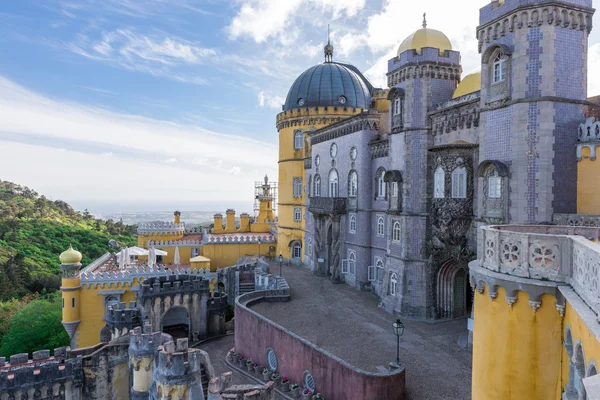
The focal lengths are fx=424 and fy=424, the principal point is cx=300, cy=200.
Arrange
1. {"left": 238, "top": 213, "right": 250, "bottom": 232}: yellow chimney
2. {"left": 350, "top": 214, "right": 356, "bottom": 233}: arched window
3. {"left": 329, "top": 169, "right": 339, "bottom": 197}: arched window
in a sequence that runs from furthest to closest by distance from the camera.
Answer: {"left": 238, "top": 213, "right": 250, "bottom": 232}: yellow chimney
{"left": 329, "top": 169, "right": 339, "bottom": 197}: arched window
{"left": 350, "top": 214, "right": 356, "bottom": 233}: arched window

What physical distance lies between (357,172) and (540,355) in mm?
20890

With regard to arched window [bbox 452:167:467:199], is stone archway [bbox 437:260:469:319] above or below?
below

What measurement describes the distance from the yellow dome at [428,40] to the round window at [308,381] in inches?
622

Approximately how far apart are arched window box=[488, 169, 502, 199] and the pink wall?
741cm

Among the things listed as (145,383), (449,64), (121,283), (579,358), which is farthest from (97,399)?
(449,64)

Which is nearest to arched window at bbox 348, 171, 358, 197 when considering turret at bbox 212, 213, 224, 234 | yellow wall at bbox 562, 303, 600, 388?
turret at bbox 212, 213, 224, 234

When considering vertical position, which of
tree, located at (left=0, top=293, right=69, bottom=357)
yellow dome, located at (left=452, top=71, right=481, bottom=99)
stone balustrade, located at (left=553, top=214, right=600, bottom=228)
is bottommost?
tree, located at (left=0, top=293, right=69, bottom=357)

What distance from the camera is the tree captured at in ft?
92.5

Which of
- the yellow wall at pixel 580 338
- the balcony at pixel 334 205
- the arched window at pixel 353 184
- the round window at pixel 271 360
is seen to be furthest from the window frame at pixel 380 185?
the yellow wall at pixel 580 338

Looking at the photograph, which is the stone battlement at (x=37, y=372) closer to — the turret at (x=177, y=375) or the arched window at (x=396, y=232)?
the turret at (x=177, y=375)

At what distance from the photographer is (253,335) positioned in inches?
789

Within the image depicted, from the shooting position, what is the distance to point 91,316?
28.1 meters

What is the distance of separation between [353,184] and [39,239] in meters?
45.9

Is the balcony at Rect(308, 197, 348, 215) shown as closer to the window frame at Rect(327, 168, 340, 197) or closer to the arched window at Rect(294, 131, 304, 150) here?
the window frame at Rect(327, 168, 340, 197)
